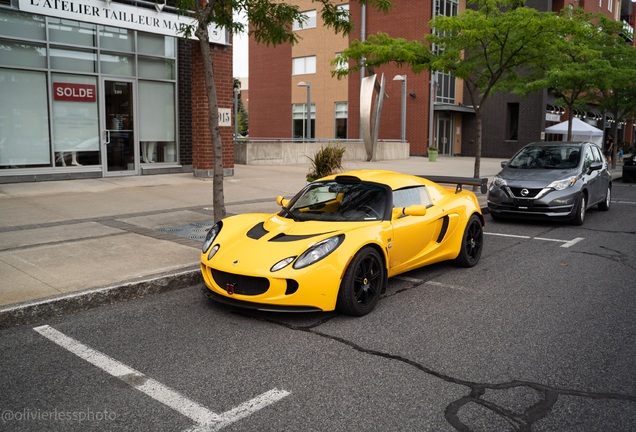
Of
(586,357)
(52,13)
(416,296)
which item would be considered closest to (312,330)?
(416,296)

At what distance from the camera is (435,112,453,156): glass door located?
123 ft

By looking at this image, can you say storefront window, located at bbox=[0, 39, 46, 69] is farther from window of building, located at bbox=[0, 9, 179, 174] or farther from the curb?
the curb

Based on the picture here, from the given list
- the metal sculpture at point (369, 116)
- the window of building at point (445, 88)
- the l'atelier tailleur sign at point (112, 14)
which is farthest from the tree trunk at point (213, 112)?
the window of building at point (445, 88)

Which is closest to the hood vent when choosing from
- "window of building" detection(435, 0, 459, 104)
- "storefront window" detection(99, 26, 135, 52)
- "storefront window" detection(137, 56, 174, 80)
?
"storefront window" detection(99, 26, 135, 52)

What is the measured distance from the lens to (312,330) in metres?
4.68

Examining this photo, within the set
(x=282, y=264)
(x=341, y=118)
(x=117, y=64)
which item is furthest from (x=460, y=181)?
(x=341, y=118)

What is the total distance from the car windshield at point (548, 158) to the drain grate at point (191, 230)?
687 centimetres

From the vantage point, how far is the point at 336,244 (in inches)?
191

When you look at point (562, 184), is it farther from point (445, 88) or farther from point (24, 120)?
point (445, 88)

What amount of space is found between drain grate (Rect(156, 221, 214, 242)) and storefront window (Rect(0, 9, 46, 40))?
7972 mm

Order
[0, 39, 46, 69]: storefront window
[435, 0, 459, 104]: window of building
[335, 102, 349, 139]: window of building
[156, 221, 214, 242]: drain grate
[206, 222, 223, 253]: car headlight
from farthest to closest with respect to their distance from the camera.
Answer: [335, 102, 349, 139]: window of building
[435, 0, 459, 104]: window of building
[0, 39, 46, 69]: storefront window
[156, 221, 214, 242]: drain grate
[206, 222, 223, 253]: car headlight

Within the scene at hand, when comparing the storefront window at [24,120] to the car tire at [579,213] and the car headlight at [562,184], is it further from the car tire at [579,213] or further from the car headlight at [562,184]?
the car tire at [579,213]

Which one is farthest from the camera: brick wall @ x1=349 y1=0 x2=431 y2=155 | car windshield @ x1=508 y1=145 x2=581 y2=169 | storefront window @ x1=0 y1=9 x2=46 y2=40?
brick wall @ x1=349 y1=0 x2=431 y2=155

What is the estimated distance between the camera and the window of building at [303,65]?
40781 millimetres
